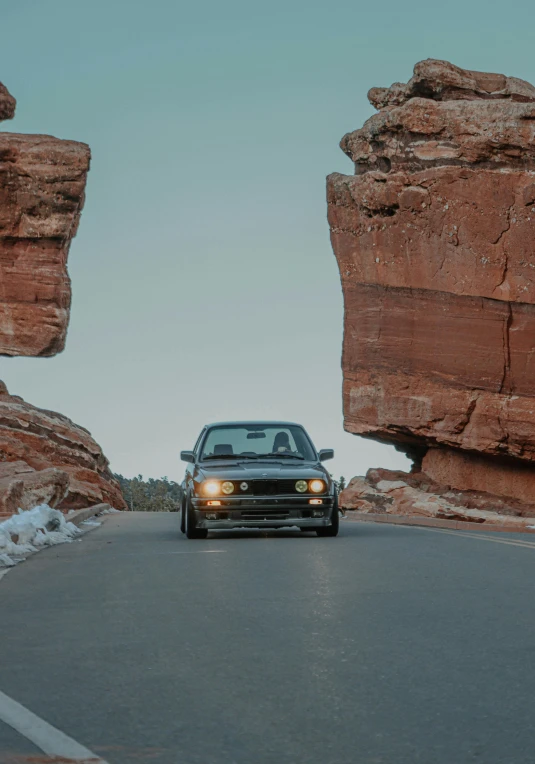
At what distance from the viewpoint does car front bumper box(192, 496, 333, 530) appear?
15.9 m

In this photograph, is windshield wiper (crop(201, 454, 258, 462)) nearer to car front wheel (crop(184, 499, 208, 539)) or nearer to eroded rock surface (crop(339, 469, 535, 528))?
car front wheel (crop(184, 499, 208, 539))

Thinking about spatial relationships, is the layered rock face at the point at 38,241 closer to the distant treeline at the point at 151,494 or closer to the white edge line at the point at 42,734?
the white edge line at the point at 42,734

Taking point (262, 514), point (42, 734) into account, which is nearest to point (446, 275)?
point (262, 514)

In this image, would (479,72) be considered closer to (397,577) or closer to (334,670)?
(397,577)

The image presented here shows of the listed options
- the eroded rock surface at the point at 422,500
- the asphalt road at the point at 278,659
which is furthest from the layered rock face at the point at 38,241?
the asphalt road at the point at 278,659

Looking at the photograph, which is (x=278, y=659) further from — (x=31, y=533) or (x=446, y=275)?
(x=446, y=275)

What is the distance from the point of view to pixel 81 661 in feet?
21.6

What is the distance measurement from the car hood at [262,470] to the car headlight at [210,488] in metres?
0.11

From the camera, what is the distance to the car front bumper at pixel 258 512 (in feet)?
52.3

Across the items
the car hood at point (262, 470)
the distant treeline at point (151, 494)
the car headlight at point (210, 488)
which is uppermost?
the car hood at point (262, 470)

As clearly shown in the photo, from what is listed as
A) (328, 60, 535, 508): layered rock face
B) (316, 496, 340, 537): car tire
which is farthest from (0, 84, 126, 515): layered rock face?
(316, 496, 340, 537): car tire

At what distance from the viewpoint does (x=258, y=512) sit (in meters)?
15.9

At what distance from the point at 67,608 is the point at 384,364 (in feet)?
94.8

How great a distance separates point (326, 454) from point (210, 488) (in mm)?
2111
